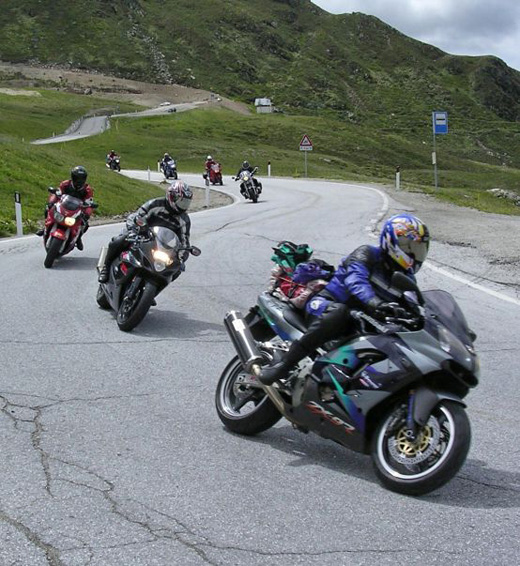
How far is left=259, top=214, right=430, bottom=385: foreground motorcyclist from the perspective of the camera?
4.82 m

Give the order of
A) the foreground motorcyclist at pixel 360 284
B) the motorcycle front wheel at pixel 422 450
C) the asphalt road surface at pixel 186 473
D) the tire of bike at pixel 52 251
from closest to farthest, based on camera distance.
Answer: the asphalt road surface at pixel 186 473 < the motorcycle front wheel at pixel 422 450 < the foreground motorcyclist at pixel 360 284 < the tire of bike at pixel 52 251

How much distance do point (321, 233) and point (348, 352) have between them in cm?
1404

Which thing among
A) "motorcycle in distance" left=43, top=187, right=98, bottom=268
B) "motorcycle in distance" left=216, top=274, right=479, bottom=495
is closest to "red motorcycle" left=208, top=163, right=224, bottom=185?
"motorcycle in distance" left=43, top=187, right=98, bottom=268

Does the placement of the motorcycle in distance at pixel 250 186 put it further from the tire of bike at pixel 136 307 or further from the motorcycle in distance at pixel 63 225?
the tire of bike at pixel 136 307

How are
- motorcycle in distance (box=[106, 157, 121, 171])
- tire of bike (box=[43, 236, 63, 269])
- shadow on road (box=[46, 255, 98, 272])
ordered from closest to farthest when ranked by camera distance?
tire of bike (box=[43, 236, 63, 269]), shadow on road (box=[46, 255, 98, 272]), motorcycle in distance (box=[106, 157, 121, 171])

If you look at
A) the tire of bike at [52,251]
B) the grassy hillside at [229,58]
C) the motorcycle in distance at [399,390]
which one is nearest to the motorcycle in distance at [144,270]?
the motorcycle in distance at [399,390]

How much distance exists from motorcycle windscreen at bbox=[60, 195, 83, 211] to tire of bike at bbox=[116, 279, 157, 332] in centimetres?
490

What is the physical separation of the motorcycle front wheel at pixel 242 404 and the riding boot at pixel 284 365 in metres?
0.30

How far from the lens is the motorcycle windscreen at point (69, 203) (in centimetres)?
1334

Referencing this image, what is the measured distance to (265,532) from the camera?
153 inches

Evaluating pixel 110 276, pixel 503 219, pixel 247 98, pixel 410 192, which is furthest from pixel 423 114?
pixel 110 276

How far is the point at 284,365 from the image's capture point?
504cm

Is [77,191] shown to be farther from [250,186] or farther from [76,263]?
[250,186]

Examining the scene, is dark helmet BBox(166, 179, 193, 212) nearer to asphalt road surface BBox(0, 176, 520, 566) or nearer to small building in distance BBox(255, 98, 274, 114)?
asphalt road surface BBox(0, 176, 520, 566)
